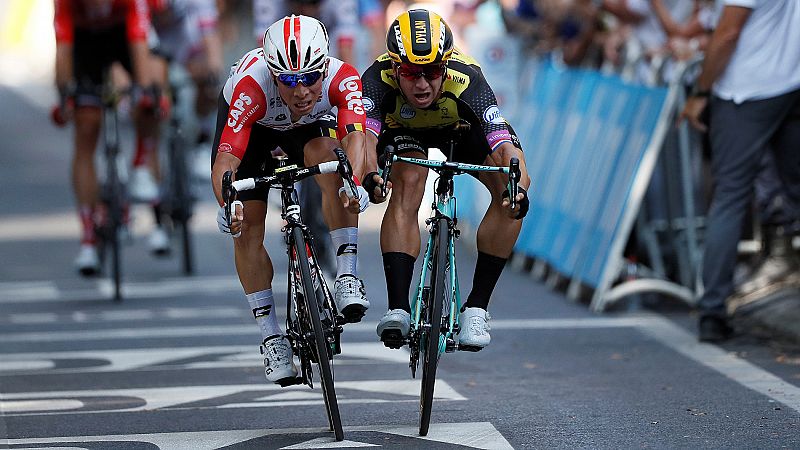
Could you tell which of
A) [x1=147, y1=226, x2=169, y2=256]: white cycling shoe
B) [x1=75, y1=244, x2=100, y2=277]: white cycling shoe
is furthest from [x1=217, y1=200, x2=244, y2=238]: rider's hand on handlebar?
[x1=147, y1=226, x2=169, y2=256]: white cycling shoe

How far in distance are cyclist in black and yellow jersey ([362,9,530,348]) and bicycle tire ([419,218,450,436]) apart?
0.21m

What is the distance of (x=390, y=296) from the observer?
757 centimetres

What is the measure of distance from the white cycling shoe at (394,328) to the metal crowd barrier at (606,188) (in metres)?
4.01

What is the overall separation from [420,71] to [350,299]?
1.09 meters

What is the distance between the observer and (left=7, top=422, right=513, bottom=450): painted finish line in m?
7.09

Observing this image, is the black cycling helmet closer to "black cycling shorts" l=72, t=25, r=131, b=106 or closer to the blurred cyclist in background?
"black cycling shorts" l=72, t=25, r=131, b=106

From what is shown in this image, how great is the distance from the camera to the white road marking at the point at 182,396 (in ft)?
27.1

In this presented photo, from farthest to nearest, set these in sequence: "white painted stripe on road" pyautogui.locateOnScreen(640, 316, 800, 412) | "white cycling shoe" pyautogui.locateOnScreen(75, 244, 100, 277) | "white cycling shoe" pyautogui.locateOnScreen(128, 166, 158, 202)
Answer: "white cycling shoe" pyautogui.locateOnScreen(128, 166, 158, 202), "white cycling shoe" pyautogui.locateOnScreen(75, 244, 100, 277), "white painted stripe on road" pyautogui.locateOnScreen(640, 316, 800, 412)

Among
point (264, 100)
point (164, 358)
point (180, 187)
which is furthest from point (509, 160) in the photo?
point (180, 187)

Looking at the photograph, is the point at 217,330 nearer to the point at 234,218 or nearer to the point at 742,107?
the point at 742,107

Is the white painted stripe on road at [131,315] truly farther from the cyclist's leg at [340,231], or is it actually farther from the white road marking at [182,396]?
the cyclist's leg at [340,231]

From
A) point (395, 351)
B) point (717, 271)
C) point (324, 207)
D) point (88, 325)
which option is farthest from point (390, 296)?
point (88, 325)

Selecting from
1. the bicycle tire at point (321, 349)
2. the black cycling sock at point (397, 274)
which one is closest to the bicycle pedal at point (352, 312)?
the black cycling sock at point (397, 274)

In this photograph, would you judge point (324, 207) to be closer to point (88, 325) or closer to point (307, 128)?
point (307, 128)
